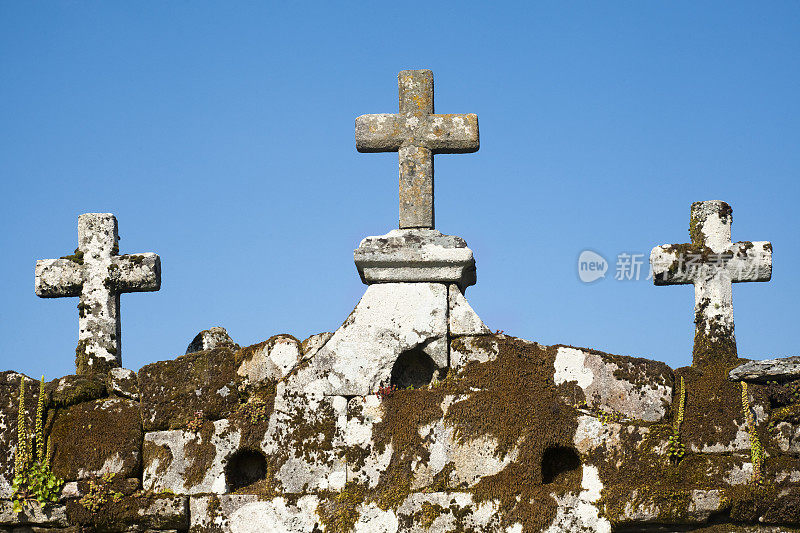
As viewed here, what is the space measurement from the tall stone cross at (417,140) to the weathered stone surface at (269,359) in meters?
1.39

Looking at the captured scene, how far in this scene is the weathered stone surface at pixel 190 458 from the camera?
9406 millimetres

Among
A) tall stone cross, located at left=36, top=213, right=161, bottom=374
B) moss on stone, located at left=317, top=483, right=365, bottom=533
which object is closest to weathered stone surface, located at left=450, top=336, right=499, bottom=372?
moss on stone, located at left=317, top=483, right=365, bottom=533

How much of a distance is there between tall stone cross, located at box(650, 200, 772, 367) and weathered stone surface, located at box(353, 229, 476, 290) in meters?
1.67

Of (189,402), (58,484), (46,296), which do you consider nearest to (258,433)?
(189,402)

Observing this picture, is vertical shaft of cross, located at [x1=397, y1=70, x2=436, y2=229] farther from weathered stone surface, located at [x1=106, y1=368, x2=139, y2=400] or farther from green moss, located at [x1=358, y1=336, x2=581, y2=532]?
weathered stone surface, located at [x1=106, y1=368, x2=139, y2=400]

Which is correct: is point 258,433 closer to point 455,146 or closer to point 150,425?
point 150,425

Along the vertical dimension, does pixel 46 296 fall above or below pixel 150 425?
above

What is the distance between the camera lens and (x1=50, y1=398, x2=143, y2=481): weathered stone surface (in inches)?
373

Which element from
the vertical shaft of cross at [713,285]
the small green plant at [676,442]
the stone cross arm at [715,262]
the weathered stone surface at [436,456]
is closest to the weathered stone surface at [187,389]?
the weathered stone surface at [436,456]

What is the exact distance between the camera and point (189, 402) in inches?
377

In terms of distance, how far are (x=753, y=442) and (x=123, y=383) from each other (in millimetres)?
5138

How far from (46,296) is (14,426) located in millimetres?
1308

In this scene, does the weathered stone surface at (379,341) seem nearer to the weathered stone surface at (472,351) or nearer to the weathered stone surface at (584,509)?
the weathered stone surface at (472,351)

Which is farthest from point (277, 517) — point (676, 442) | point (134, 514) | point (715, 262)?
point (715, 262)
